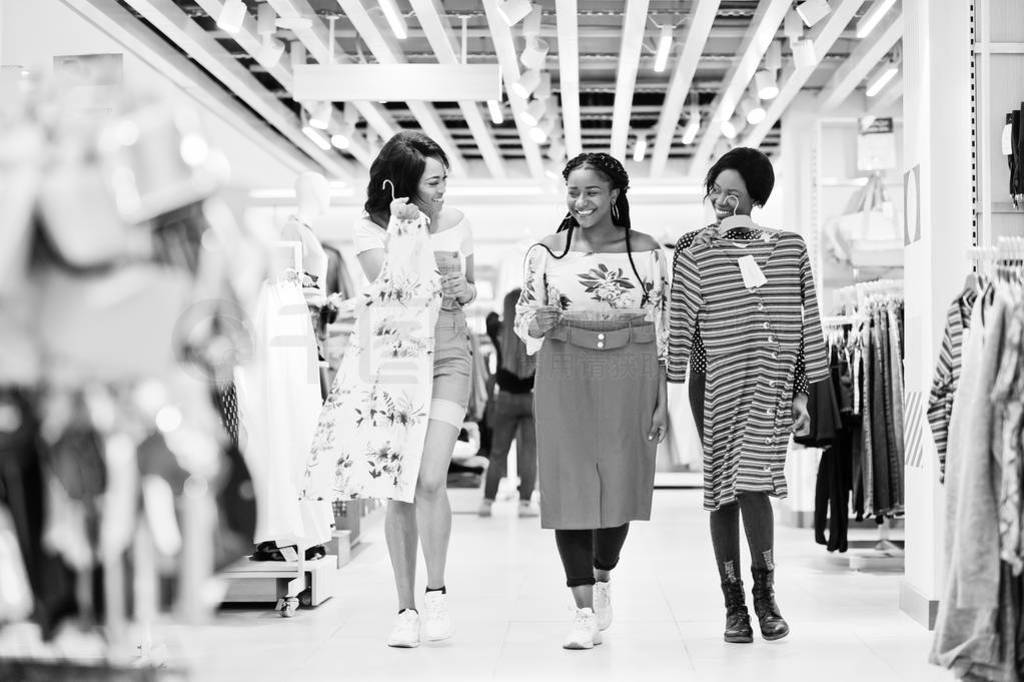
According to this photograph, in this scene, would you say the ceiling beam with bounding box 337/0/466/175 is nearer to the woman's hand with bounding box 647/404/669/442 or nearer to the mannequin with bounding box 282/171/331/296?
the mannequin with bounding box 282/171/331/296

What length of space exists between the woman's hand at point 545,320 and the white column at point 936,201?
1331 mm

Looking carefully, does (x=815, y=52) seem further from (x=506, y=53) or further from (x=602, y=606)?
(x=602, y=606)

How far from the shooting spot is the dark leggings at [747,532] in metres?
3.45

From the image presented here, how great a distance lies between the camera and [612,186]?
3.54 meters

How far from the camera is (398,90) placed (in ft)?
19.3

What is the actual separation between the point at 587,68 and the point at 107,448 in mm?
7087

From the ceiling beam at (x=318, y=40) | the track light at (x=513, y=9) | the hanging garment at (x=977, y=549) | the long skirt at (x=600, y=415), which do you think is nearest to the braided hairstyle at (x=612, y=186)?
the long skirt at (x=600, y=415)

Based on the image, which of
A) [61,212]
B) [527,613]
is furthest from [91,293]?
[527,613]

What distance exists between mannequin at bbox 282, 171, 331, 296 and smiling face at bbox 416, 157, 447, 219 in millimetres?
1116

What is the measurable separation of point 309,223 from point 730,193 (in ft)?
6.07

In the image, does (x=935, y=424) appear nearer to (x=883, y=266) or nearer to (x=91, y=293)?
(x=91, y=293)

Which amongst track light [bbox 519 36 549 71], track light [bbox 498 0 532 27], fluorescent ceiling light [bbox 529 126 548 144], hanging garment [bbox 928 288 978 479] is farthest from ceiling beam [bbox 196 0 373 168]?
hanging garment [bbox 928 288 978 479]

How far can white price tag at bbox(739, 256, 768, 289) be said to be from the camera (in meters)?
3.48

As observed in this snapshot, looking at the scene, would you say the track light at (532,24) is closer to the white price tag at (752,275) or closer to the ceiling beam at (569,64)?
the ceiling beam at (569,64)
